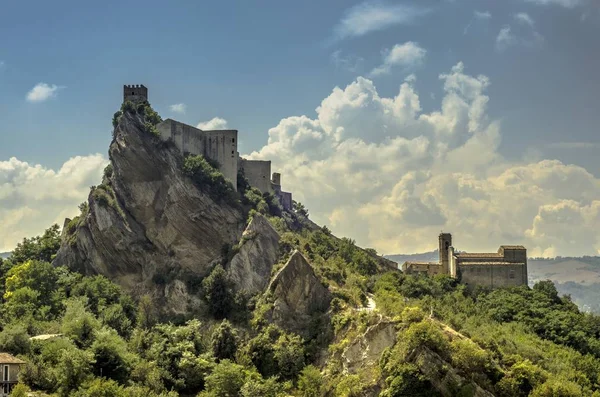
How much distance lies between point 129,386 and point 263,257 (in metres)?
20.3

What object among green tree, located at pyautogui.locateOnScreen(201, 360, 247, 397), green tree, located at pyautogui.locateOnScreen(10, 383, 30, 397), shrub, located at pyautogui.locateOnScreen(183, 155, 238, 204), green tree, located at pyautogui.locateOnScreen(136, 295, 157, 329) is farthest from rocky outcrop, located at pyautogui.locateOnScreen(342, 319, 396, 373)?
shrub, located at pyautogui.locateOnScreen(183, 155, 238, 204)

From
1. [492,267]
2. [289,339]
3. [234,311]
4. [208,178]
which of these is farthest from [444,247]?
[208,178]

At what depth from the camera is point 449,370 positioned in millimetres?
52656

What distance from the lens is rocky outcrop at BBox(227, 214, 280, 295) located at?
69625 mm

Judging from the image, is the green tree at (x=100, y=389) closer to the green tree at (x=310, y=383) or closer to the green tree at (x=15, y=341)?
the green tree at (x=15, y=341)

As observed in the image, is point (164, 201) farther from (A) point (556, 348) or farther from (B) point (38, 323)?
(A) point (556, 348)

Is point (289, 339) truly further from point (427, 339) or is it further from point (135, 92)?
point (135, 92)

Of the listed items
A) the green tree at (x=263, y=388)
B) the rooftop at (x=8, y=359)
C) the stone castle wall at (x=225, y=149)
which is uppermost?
the stone castle wall at (x=225, y=149)

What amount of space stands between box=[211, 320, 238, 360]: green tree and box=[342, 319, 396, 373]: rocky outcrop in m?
10.4

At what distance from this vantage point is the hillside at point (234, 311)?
176ft

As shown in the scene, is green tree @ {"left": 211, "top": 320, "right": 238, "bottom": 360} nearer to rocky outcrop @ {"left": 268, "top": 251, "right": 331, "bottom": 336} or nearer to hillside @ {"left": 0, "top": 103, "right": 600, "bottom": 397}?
hillside @ {"left": 0, "top": 103, "right": 600, "bottom": 397}

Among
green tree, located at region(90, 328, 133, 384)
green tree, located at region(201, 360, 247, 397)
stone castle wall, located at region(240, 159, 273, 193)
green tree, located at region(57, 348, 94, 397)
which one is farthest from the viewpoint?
stone castle wall, located at region(240, 159, 273, 193)

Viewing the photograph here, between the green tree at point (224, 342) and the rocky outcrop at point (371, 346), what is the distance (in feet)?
34.2

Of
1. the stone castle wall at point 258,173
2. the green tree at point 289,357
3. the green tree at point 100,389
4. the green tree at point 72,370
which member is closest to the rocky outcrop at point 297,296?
the green tree at point 289,357
